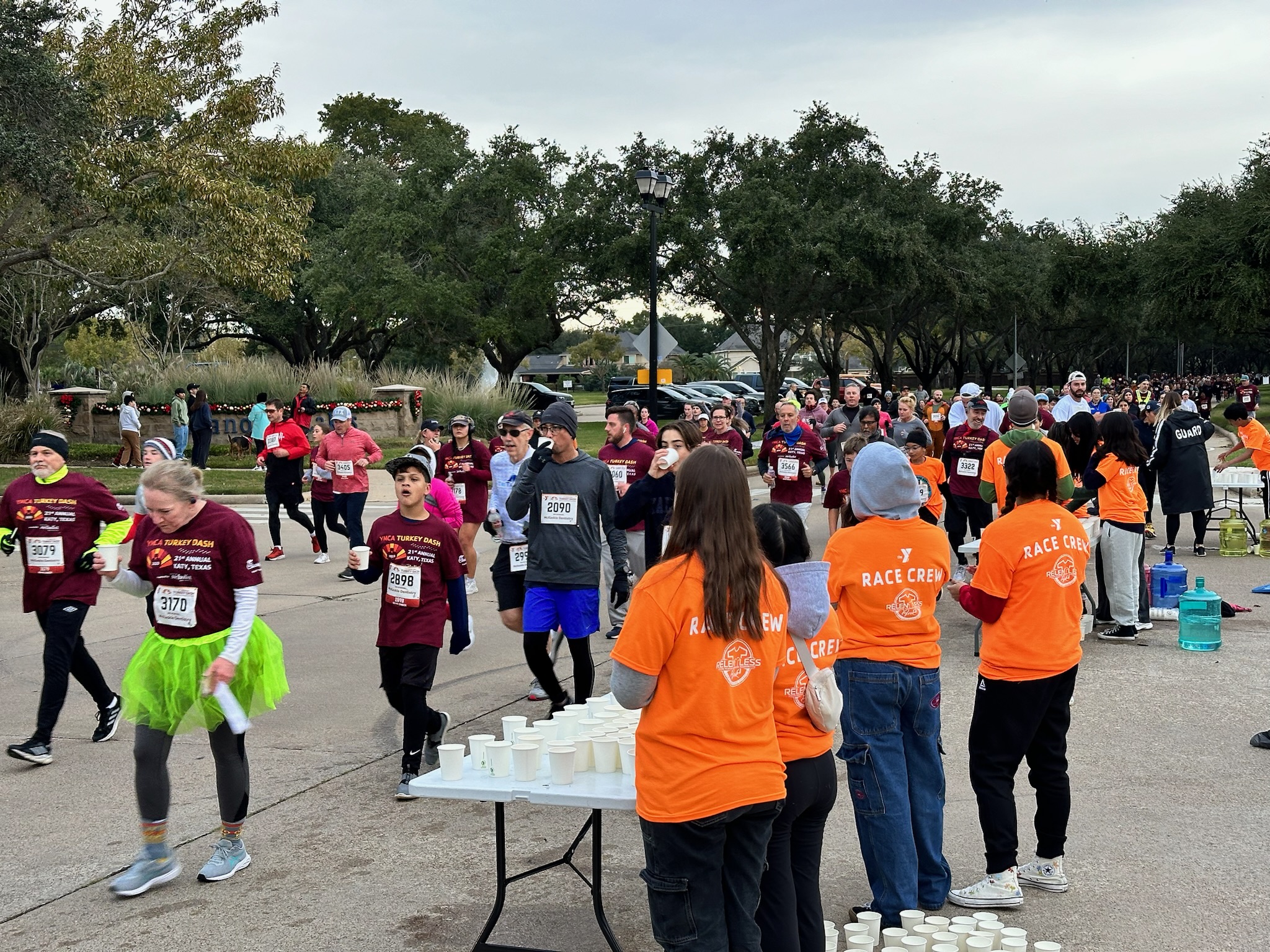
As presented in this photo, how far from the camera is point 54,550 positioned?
681cm

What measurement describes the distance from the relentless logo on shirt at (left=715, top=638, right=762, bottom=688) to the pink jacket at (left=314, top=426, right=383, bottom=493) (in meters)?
10.2

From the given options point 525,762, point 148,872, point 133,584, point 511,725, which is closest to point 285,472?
point 133,584

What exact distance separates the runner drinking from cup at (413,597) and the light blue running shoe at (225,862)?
0.94m

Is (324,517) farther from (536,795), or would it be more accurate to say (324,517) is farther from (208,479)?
(208,479)

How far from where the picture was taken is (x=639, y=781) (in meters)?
3.37

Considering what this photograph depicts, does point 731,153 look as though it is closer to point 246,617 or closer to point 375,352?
point 375,352

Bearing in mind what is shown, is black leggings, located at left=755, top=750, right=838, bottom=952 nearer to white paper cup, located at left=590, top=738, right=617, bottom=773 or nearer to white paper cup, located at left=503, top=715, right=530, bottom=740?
white paper cup, located at left=590, top=738, right=617, bottom=773

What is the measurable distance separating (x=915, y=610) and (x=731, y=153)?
38.2 metres

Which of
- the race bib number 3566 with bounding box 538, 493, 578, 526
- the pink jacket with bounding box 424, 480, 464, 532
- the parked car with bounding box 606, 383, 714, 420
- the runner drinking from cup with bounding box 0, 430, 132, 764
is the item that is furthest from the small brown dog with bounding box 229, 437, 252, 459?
the race bib number 3566 with bounding box 538, 493, 578, 526

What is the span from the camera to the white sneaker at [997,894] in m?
4.68

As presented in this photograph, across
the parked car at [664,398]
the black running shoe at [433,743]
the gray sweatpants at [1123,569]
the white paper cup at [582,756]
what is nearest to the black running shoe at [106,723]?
the black running shoe at [433,743]

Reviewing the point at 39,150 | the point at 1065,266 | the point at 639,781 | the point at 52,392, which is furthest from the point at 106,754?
the point at 1065,266

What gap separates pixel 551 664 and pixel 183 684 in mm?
2550

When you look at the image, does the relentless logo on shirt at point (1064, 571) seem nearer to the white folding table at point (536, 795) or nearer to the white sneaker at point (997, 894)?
the white sneaker at point (997, 894)
